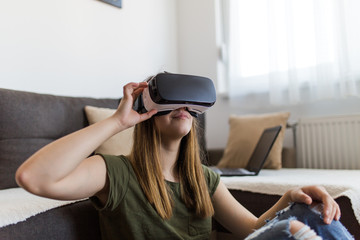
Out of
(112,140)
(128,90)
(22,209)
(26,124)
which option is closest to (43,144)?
(26,124)

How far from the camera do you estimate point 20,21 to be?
1719mm

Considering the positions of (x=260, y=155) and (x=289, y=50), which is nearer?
(x=260, y=155)

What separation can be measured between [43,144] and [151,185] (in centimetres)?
84

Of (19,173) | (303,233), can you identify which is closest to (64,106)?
(19,173)

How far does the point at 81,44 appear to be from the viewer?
2041mm

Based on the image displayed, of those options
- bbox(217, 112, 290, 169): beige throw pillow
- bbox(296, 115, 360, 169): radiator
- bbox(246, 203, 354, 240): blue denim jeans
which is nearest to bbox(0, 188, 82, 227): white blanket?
bbox(246, 203, 354, 240): blue denim jeans

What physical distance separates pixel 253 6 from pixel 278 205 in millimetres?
1831

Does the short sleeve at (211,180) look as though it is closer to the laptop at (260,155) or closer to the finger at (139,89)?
the finger at (139,89)

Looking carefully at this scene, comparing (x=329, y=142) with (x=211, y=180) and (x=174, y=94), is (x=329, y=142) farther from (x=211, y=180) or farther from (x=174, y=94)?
(x=174, y=94)

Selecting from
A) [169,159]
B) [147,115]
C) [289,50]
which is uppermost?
[289,50]

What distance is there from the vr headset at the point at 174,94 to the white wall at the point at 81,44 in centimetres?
117

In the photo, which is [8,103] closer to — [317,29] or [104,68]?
[104,68]

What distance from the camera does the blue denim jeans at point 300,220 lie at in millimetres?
568

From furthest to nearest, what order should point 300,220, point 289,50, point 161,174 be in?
point 289,50
point 161,174
point 300,220
